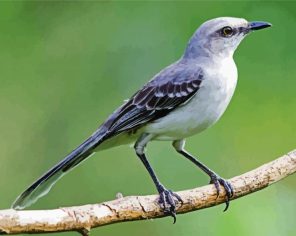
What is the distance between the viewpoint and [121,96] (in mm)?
8102

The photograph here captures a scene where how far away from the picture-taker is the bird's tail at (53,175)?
5.76 meters

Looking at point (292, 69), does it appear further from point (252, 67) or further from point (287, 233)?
point (287, 233)

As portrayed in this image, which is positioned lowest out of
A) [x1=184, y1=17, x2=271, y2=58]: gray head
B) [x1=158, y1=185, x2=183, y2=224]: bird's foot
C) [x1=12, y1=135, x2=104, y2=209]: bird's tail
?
[x1=158, y1=185, x2=183, y2=224]: bird's foot

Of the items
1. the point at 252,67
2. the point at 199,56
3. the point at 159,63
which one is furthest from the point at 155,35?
the point at 199,56

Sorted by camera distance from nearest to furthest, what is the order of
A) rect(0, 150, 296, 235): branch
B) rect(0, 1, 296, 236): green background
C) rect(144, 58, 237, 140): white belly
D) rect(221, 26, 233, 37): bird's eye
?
1. rect(0, 150, 296, 235): branch
2. rect(144, 58, 237, 140): white belly
3. rect(221, 26, 233, 37): bird's eye
4. rect(0, 1, 296, 236): green background

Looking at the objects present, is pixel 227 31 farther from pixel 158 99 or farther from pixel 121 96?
pixel 121 96

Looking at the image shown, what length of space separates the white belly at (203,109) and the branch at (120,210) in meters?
0.46

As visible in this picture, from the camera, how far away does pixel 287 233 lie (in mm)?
6613

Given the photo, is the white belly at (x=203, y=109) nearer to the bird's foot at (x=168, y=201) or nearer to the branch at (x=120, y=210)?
the branch at (x=120, y=210)

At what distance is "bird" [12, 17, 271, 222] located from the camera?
5.93 metres

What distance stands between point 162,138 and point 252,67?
6.15ft

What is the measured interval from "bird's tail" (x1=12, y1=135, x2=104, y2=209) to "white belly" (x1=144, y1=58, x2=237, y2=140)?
0.46 m

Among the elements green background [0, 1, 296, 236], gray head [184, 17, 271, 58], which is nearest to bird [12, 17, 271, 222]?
gray head [184, 17, 271, 58]

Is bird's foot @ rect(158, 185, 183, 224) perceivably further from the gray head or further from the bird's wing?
the gray head
